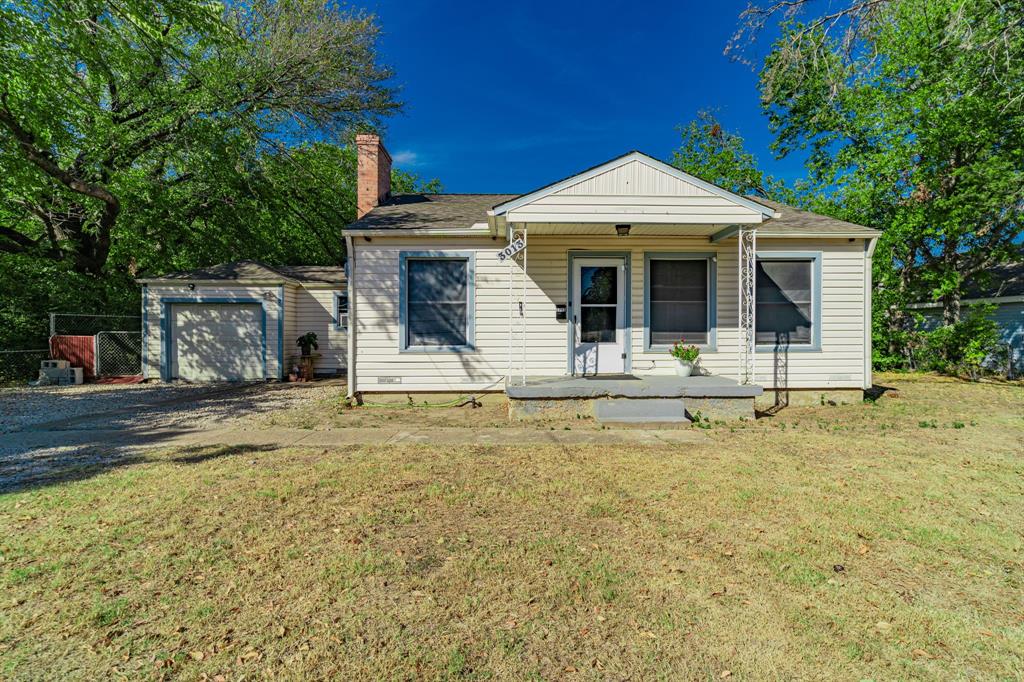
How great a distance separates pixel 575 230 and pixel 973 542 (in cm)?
654

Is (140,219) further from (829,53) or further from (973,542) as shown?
(973,542)

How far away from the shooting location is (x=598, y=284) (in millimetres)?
9117

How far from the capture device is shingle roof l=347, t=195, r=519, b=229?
9.08 m

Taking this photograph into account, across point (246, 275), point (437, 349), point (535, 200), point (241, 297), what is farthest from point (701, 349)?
point (246, 275)

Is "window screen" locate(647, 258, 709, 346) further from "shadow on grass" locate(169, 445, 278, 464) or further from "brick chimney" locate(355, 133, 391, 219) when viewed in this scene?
"shadow on grass" locate(169, 445, 278, 464)

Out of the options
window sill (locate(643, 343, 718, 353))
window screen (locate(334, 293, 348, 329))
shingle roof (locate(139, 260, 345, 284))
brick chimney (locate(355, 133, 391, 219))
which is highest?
brick chimney (locate(355, 133, 391, 219))

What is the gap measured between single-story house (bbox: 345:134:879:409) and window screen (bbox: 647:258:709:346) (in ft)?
0.07

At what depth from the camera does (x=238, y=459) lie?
522cm

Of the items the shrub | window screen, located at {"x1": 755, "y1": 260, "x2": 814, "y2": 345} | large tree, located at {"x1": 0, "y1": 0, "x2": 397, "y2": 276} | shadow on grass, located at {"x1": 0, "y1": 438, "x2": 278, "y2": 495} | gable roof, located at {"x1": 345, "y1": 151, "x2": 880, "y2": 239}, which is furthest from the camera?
the shrub

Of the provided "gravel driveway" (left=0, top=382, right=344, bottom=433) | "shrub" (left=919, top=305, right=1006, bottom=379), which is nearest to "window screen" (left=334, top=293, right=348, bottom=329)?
"gravel driveway" (left=0, top=382, right=344, bottom=433)

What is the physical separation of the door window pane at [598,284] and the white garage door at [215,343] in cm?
980

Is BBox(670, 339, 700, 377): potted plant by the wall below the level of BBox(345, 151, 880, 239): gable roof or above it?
below

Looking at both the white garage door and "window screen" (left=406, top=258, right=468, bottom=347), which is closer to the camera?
"window screen" (left=406, top=258, right=468, bottom=347)

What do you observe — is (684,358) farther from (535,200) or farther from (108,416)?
(108,416)
